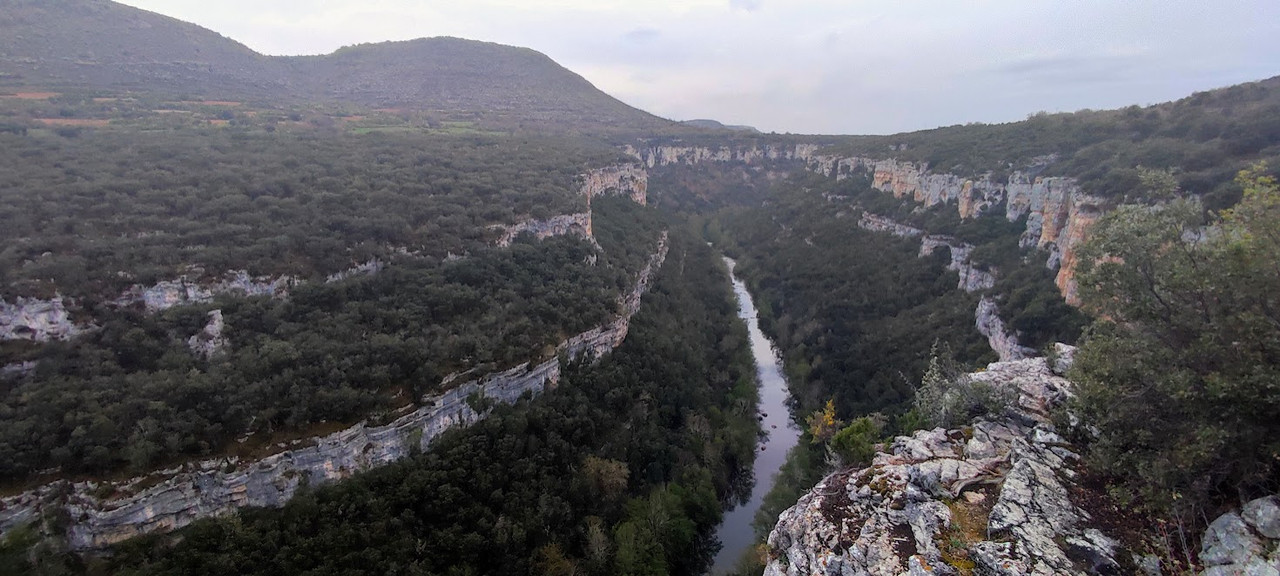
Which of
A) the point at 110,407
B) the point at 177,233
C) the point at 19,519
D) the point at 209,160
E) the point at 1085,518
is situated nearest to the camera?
the point at 1085,518

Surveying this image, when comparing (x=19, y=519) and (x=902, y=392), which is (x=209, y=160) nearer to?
(x=19, y=519)

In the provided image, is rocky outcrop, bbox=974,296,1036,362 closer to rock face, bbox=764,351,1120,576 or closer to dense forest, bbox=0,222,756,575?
dense forest, bbox=0,222,756,575

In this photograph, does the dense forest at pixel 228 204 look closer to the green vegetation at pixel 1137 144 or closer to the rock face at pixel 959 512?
the rock face at pixel 959 512

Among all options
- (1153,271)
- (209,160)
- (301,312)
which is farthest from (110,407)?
(209,160)

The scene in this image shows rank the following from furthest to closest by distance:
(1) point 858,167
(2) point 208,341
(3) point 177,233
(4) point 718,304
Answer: (1) point 858,167 < (4) point 718,304 < (3) point 177,233 < (2) point 208,341

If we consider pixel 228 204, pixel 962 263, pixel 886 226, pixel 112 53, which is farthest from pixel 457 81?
pixel 962 263
